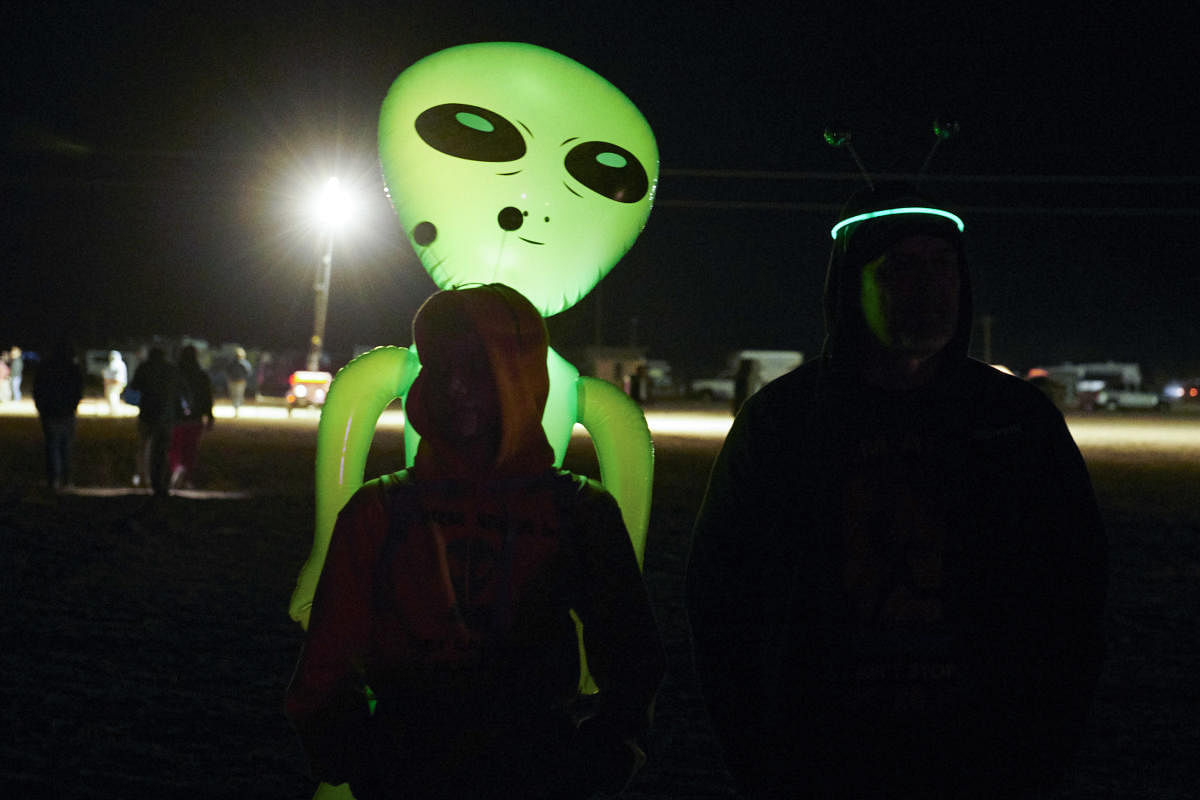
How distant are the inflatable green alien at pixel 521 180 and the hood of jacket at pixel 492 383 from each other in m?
1.19

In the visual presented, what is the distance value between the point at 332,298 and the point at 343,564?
7420cm

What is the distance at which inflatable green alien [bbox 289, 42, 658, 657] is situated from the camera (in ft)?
10.6

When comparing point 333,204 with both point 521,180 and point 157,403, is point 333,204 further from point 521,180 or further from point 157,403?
point 521,180

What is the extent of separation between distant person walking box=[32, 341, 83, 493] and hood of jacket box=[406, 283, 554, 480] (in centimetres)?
1078

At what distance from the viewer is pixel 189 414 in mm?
11477

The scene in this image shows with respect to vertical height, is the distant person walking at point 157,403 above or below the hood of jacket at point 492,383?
below

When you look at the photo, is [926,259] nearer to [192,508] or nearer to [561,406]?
[561,406]

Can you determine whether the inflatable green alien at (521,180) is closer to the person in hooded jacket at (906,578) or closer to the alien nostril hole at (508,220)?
the alien nostril hole at (508,220)

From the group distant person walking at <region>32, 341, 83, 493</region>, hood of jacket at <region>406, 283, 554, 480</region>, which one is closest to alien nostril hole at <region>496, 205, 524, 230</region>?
hood of jacket at <region>406, 283, 554, 480</region>

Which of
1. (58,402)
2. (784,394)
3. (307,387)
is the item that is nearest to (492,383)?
(784,394)

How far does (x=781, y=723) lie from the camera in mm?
1813

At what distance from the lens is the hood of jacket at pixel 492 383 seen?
189 cm

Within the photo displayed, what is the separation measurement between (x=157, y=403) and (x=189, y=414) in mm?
524

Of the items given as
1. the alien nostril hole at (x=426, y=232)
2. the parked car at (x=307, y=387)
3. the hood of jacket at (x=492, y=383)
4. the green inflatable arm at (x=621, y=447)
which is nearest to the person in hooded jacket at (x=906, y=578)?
the hood of jacket at (x=492, y=383)
